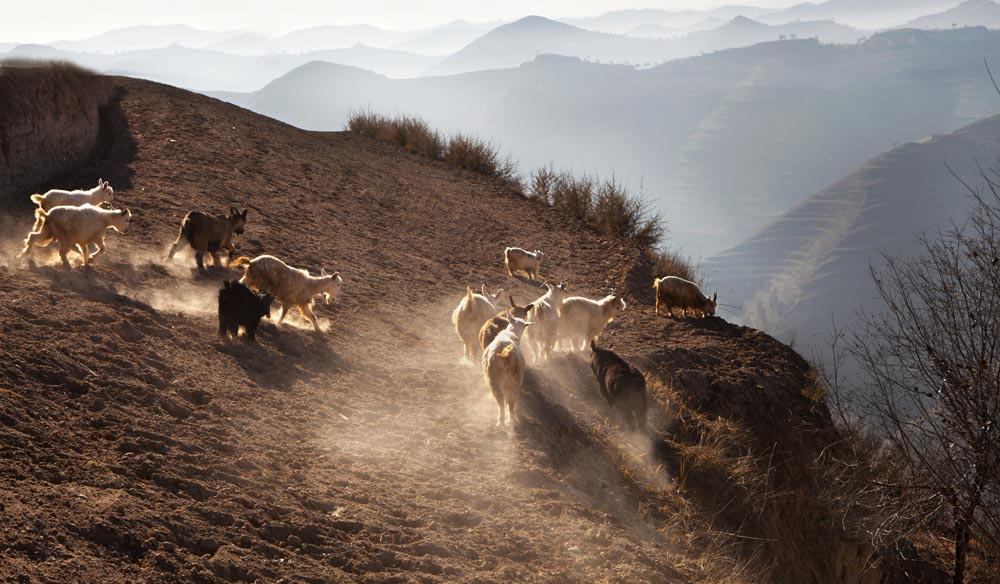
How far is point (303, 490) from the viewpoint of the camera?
5.46 meters

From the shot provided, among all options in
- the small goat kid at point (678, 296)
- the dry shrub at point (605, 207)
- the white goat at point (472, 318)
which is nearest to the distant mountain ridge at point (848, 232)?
the dry shrub at point (605, 207)

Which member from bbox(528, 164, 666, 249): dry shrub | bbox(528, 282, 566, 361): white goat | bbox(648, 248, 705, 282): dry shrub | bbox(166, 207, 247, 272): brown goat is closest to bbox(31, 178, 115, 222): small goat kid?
bbox(166, 207, 247, 272): brown goat

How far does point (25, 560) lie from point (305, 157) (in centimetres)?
1677

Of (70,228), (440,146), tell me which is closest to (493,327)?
(70,228)

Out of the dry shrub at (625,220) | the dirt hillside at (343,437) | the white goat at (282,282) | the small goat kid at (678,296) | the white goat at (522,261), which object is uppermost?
the dry shrub at (625,220)

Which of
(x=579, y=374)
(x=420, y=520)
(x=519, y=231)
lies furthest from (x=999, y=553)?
(x=519, y=231)

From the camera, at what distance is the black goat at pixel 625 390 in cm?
890

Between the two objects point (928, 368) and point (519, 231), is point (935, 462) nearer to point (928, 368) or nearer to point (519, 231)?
point (928, 368)

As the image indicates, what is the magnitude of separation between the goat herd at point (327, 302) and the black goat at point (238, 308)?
1 centimetres

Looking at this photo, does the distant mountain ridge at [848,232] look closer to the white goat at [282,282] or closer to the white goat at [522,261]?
the white goat at [522,261]

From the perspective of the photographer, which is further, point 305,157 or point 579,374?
point 305,157

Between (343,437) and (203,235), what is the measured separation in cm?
476

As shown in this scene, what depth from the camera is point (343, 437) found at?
6.67 meters

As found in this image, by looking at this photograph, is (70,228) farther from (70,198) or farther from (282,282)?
(282,282)
